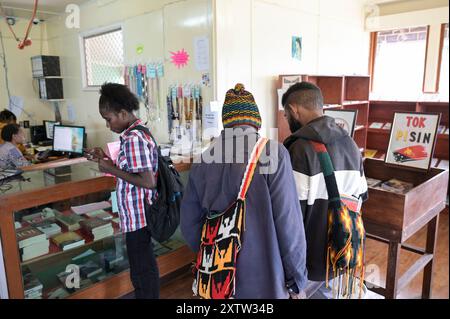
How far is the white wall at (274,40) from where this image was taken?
2717 millimetres

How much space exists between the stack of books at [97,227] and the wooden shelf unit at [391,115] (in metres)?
3.26

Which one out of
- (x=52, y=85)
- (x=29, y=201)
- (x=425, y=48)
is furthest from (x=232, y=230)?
(x=425, y=48)

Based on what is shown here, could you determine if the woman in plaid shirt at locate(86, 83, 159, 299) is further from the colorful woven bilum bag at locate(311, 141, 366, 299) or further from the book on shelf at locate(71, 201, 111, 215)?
the colorful woven bilum bag at locate(311, 141, 366, 299)

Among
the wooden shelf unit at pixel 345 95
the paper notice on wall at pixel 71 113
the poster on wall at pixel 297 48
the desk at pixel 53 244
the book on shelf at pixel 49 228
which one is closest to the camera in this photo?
the desk at pixel 53 244

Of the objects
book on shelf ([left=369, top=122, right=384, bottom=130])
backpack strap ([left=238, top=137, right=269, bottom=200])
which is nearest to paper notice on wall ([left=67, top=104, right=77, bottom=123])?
backpack strap ([left=238, top=137, right=269, bottom=200])

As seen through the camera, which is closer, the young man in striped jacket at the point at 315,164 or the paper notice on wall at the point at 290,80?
the young man in striped jacket at the point at 315,164

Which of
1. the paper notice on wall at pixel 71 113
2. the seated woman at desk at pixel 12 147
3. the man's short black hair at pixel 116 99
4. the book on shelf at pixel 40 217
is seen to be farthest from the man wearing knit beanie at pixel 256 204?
the paper notice on wall at pixel 71 113

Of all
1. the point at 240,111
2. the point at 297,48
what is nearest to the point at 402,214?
the point at 240,111

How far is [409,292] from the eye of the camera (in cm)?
248

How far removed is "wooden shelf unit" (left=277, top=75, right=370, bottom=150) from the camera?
325 cm

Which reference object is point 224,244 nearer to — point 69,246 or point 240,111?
point 240,111

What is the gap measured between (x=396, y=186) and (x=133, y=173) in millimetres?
1551

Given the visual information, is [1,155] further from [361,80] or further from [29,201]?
[361,80]

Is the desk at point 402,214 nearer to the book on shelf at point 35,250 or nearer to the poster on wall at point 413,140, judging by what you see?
the poster on wall at point 413,140
